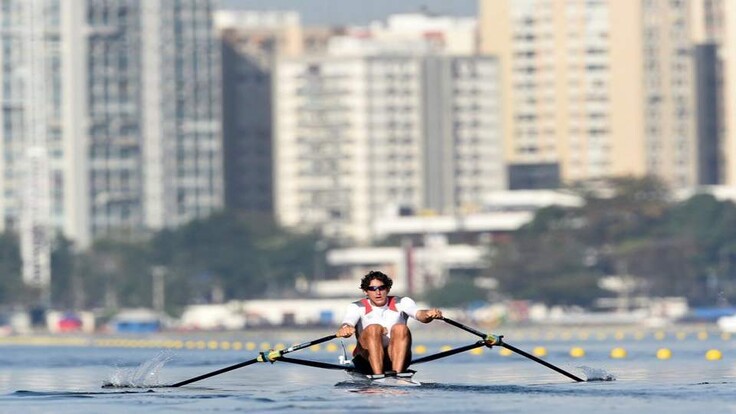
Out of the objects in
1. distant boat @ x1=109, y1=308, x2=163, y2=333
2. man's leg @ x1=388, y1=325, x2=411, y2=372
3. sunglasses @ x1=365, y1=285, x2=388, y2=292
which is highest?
sunglasses @ x1=365, y1=285, x2=388, y2=292

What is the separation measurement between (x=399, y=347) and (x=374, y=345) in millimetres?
408

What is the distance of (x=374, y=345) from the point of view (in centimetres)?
3669

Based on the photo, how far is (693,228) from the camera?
191 metres

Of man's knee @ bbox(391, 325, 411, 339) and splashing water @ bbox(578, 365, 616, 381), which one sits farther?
splashing water @ bbox(578, 365, 616, 381)

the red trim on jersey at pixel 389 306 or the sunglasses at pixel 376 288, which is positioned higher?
the sunglasses at pixel 376 288

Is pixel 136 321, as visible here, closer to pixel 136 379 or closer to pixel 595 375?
pixel 136 379

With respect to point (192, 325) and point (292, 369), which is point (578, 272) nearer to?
point (192, 325)

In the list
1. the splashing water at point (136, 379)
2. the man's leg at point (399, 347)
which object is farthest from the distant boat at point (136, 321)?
the man's leg at point (399, 347)

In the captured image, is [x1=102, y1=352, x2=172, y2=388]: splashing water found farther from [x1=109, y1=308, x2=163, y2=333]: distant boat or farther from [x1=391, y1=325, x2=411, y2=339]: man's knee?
[x1=109, y1=308, x2=163, y2=333]: distant boat

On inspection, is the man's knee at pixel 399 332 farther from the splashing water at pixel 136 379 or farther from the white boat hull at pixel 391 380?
the splashing water at pixel 136 379

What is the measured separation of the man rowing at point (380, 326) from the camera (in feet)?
120

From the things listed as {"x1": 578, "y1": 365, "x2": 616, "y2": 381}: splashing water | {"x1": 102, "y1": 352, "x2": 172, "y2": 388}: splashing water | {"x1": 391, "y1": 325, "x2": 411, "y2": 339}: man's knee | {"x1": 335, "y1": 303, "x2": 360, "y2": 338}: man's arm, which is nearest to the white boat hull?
{"x1": 391, "y1": 325, "x2": 411, "y2": 339}: man's knee

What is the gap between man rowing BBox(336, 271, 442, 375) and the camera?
36688mm

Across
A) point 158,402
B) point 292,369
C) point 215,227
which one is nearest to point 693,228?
point 215,227
